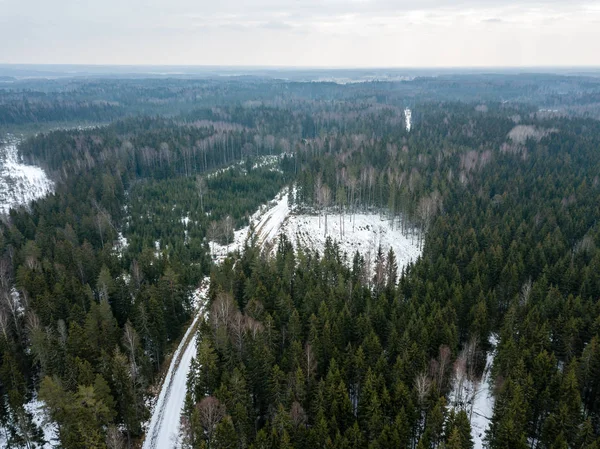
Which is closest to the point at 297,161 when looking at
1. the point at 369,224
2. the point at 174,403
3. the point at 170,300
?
the point at 369,224

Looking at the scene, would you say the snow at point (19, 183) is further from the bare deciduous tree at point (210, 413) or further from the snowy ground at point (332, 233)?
the bare deciduous tree at point (210, 413)

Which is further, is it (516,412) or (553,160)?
(553,160)

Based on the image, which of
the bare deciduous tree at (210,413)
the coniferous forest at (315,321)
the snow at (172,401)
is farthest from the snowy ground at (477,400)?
the snow at (172,401)

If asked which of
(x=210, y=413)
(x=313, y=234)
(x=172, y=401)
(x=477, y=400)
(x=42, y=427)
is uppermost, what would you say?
(x=210, y=413)

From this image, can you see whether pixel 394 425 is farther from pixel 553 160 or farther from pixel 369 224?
pixel 553 160

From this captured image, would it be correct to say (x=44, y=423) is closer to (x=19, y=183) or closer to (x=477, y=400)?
(x=477, y=400)

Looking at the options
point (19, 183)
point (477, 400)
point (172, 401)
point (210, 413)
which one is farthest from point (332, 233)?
point (19, 183)
